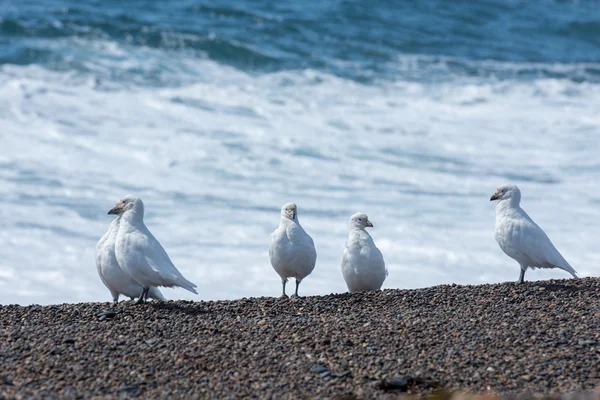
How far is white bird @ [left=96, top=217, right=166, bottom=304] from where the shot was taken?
9.48 m

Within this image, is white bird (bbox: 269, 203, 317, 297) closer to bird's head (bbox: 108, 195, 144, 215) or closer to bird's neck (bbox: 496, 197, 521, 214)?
bird's head (bbox: 108, 195, 144, 215)

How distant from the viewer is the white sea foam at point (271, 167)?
13336 mm

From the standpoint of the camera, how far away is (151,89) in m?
21.9

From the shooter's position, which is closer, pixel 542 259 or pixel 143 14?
pixel 542 259

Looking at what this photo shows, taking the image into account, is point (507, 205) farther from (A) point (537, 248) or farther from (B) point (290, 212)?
(B) point (290, 212)

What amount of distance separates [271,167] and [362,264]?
27.8 ft

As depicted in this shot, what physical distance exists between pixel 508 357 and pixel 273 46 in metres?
19.3

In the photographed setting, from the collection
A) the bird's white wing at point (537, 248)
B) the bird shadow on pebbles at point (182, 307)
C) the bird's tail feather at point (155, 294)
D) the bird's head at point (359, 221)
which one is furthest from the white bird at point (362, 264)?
the bird's tail feather at point (155, 294)

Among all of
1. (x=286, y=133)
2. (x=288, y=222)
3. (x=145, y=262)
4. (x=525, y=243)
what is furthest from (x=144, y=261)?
(x=286, y=133)

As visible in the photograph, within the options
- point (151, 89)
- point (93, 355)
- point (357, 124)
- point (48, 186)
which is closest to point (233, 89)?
point (151, 89)

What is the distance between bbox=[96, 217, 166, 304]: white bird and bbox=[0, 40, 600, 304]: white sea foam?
2114mm

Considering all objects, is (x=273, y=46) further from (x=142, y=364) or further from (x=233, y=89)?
(x=142, y=364)

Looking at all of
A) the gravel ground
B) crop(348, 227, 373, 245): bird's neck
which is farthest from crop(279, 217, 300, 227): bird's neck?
Result: the gravel ground

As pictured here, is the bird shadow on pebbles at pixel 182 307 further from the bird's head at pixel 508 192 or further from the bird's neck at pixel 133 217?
the bird's head at pixel 508 192
